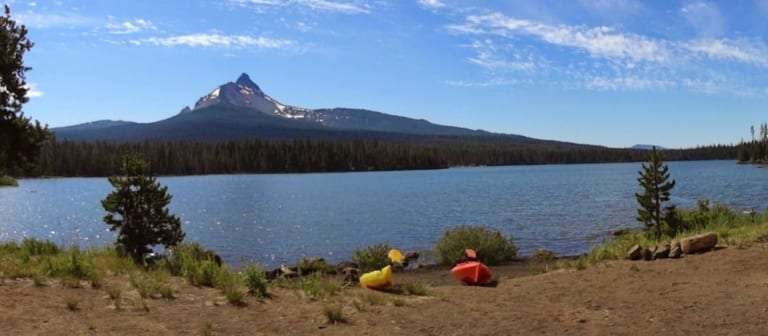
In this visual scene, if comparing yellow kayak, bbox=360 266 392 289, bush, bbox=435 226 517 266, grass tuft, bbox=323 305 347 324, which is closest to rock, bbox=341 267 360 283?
yellow kayak, bbox=360 266 392 289

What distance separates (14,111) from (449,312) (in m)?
10.2

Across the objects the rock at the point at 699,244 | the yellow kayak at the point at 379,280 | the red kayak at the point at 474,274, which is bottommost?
the red kayak at the point at 474,274

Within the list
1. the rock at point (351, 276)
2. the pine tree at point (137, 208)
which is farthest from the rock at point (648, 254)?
the pine tree at point (137, 208)

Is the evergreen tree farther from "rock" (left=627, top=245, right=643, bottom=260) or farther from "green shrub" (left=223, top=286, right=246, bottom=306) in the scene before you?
"rock" (left=627, top=245, right=643, bottom=260)

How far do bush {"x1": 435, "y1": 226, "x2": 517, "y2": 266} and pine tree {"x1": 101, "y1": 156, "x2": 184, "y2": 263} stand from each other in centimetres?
1049

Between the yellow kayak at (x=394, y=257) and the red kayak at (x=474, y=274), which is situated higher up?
the red kayak at (x=474, y=274)

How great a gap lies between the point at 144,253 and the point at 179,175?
182 m

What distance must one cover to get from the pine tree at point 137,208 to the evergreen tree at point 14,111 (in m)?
3.68

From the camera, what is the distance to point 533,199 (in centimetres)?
6862

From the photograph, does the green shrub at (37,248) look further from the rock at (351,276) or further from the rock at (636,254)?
the rock at (636,254)

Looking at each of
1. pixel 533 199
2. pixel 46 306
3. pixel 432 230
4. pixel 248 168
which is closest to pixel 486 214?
pixel 432 230

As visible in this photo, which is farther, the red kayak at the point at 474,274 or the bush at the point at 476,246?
the bush at the point at 476,246

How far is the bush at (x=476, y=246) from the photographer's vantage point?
24.7 metres

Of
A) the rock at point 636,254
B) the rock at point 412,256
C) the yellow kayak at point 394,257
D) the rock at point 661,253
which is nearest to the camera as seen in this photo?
the rock at point 661,253
